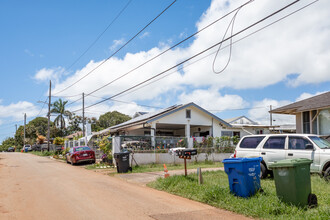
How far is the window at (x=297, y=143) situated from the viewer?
36.0 ft

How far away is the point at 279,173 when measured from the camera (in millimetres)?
7145

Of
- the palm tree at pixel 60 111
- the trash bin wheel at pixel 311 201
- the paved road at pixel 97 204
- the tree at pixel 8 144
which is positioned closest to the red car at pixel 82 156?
the paved road at pixel 97 204

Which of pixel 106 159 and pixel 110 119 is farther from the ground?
pixel 110 119

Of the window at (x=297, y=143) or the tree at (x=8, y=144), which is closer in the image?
the window at (x=297, y=143)

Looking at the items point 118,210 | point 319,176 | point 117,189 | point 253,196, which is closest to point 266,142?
point 319,176

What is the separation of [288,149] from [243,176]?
4056 millimetres

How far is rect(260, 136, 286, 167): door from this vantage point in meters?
11.3

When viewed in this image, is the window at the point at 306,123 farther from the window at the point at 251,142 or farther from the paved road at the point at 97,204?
the paved road at the point at 97,204

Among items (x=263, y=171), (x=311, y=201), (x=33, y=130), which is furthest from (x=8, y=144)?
(x=311, y=201)

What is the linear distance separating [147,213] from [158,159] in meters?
13.1

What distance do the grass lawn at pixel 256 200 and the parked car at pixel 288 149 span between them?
612mm

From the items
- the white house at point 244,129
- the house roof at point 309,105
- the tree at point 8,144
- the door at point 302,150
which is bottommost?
the tree at point 8,144

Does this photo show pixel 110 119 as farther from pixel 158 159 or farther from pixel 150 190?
pixel 150 190

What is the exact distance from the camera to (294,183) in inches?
269
